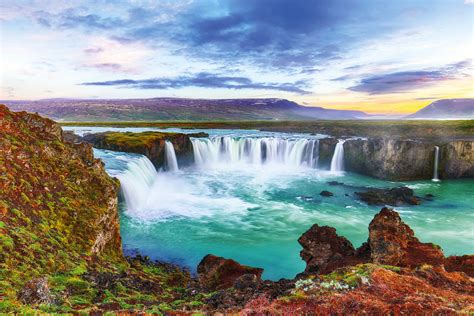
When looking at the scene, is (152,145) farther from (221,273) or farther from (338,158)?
(221,273)

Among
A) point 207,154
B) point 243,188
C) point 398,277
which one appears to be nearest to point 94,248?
point 398,277

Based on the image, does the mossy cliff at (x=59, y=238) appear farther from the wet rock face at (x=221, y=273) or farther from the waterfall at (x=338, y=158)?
the waterfall at (x=338, y=158)

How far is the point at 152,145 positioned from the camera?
5469cm

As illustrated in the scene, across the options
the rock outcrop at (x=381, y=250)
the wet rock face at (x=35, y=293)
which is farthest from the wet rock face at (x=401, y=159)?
the wet rock face at (x=35, y=293)

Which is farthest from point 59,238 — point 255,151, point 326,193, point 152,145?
point 255,151

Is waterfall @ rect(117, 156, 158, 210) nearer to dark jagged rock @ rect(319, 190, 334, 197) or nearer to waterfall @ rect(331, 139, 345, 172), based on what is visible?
dark jagged rock @ rect(319, 190, 334, 197)

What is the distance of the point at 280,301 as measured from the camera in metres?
9.15

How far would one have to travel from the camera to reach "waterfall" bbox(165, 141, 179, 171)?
189ft

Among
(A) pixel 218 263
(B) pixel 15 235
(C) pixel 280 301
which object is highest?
(B) pixel 15 235

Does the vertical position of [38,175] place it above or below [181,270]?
above

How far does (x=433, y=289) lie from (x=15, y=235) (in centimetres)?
1448

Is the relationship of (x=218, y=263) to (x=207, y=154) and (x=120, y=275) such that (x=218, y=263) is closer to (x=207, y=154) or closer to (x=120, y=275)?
(x=120, y=275)

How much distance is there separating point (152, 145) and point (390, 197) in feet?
125

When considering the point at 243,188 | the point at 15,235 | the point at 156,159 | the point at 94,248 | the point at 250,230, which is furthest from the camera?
the point at 156,159
